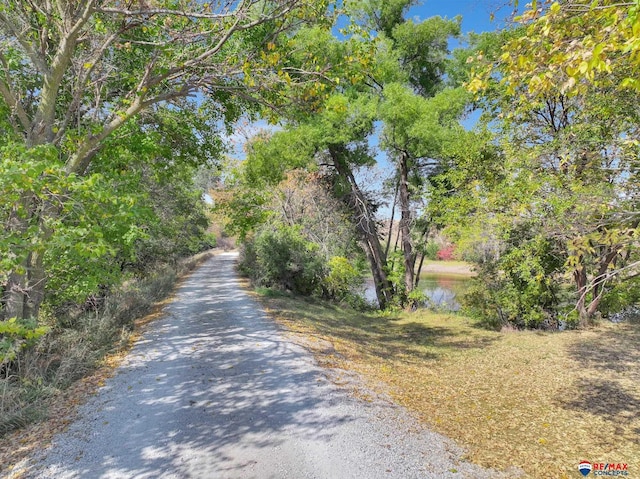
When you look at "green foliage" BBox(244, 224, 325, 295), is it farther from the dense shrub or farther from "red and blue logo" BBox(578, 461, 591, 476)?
"red and blue logo" BBox(578, 461, 591, 476)

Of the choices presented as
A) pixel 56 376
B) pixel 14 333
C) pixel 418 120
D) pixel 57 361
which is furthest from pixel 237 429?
pixel 418 120

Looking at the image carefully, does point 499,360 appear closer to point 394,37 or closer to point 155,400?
point 155,400

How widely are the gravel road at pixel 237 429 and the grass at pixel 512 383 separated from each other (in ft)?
2.29

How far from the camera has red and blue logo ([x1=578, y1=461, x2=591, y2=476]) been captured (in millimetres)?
3660

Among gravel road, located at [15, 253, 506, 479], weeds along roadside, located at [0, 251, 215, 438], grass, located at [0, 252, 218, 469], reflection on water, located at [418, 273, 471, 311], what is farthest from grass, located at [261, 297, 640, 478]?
weeds along roadside, located at [0, 251, 215, 438]

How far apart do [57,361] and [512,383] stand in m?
7.91

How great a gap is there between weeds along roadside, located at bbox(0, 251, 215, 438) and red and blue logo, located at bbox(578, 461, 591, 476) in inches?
238

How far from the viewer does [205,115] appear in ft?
30.2

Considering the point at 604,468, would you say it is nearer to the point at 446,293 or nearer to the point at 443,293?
the point at 443,293

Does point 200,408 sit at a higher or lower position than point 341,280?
lower

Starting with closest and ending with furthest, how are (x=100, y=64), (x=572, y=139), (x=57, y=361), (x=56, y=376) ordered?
(x=56, y=376) → (x=57, y=361) → (x=100, y=64) → (x=572, y=139)

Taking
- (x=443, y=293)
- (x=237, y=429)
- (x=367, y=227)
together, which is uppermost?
(x=367, y=227)

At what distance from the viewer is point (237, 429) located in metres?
4.13

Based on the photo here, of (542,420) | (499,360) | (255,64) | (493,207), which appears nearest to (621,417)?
(542,420)
